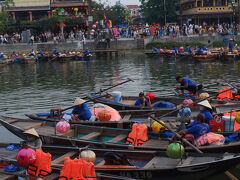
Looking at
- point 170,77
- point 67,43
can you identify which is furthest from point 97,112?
point 67,43

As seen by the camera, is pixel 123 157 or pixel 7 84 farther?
pixel 7 84

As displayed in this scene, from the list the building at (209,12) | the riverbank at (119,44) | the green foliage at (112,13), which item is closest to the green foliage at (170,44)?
the riverbank at (119,44)

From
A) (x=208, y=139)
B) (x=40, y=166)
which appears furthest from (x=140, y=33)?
(x=40, y=166)

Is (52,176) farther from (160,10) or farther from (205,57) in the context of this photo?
(160,10)

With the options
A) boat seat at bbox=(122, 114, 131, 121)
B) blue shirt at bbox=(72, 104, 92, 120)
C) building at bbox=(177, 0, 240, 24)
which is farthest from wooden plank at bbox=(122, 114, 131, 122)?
building at bbox=(177, 0, 240, 24)

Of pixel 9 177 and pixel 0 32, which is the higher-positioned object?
pixel 0 32

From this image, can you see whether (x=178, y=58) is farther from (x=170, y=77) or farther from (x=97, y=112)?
(x=97, y=112)

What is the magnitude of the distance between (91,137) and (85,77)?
1744 cm

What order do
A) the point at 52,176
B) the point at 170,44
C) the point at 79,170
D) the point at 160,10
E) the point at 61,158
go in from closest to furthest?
1. the point at 79,170
2. the point at 52,176
3. the point at 61,158
4. the point at 170,44
5. the point at 160,10

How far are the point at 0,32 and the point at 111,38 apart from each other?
41.6 feet

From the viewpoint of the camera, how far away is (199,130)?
1005 cm

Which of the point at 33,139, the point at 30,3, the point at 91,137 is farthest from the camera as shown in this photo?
the point at 30,3

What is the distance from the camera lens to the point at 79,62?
39.2m

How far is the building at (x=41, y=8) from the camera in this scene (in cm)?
5341
